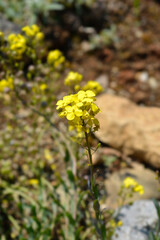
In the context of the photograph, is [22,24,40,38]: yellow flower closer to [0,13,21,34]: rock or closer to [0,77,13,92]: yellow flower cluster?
[0,77,13,92]: yellow flower cluster

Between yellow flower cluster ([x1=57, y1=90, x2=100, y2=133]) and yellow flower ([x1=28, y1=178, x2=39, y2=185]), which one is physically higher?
yellow flower ([x1=28, y1=178, x2=39, y2=185])

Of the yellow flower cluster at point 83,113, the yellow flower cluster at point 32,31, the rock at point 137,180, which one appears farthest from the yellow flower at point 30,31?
the rock at point 137,180

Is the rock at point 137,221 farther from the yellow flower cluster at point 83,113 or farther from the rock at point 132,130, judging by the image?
the yellow flower cluster at point 83,113

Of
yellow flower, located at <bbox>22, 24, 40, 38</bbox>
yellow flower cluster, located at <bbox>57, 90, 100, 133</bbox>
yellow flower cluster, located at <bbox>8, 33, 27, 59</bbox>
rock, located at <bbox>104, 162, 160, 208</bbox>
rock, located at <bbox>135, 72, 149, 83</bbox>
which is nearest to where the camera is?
yellow flower cluster, located at <bbox>57, 90, 100, 133</bbox>

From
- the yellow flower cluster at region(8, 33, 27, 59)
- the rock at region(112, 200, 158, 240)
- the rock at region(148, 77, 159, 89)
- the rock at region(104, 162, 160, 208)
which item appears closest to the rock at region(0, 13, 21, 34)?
the yellow flower cluster at region(8, 33, 27, 59)

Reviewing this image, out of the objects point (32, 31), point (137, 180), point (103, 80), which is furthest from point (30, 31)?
point (103, 80)

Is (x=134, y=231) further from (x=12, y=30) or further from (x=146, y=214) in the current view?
(x=12, y=30)
